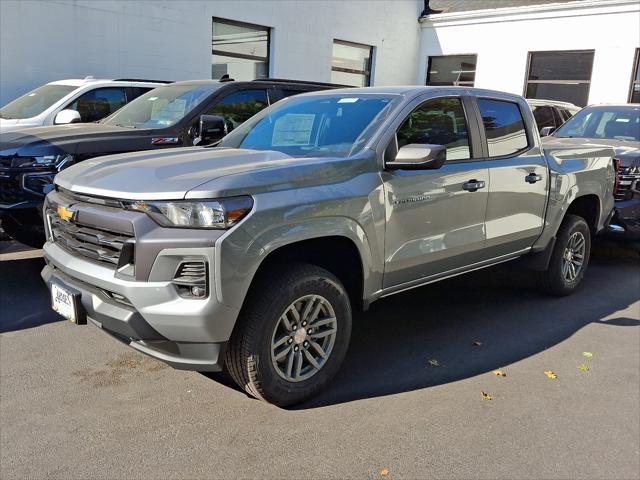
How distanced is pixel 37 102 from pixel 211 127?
160 inches

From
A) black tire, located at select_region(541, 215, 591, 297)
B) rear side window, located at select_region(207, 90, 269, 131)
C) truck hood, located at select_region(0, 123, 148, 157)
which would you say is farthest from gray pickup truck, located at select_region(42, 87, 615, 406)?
rear side window, located at select_region(207, 90, 269, 131)

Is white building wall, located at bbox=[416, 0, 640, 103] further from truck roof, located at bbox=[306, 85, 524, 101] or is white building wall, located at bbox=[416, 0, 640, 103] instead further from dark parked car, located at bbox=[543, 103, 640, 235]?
truck roof, located at bbox=[306, 85, 524, 101]

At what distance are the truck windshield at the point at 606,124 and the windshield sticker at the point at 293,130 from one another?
17.9ft

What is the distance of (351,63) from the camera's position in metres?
18.2

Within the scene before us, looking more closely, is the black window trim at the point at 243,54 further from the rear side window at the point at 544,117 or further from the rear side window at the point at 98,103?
the rear side window at the point at 544,117

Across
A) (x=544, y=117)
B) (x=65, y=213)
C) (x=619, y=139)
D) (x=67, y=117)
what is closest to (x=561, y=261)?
(x=619, y=139)

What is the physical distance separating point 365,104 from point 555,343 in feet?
7.84

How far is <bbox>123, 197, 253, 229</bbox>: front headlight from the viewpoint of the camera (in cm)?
303

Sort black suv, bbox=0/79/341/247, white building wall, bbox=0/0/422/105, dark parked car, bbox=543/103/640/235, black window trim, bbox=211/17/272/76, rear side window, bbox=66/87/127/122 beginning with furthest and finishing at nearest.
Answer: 1. black window trim, bbox=211/17/272/76
2. white building wall, bbox=0/0/422/105
3. rear side window, bbox=66/87/127/122
4. dark parked car, bbox=543/103/640/235
5. black suv, bbox=0/79/341/247

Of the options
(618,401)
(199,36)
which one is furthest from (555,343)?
(199,36)

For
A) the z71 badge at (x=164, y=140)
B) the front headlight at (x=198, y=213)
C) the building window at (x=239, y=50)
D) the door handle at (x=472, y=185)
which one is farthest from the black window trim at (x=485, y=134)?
the building window at (x=239, y=50)

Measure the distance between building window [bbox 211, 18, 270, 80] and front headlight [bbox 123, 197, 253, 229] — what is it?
1202 centimetres

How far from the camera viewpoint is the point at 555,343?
4727 mm

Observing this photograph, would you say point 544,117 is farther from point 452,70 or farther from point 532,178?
point 452,70
